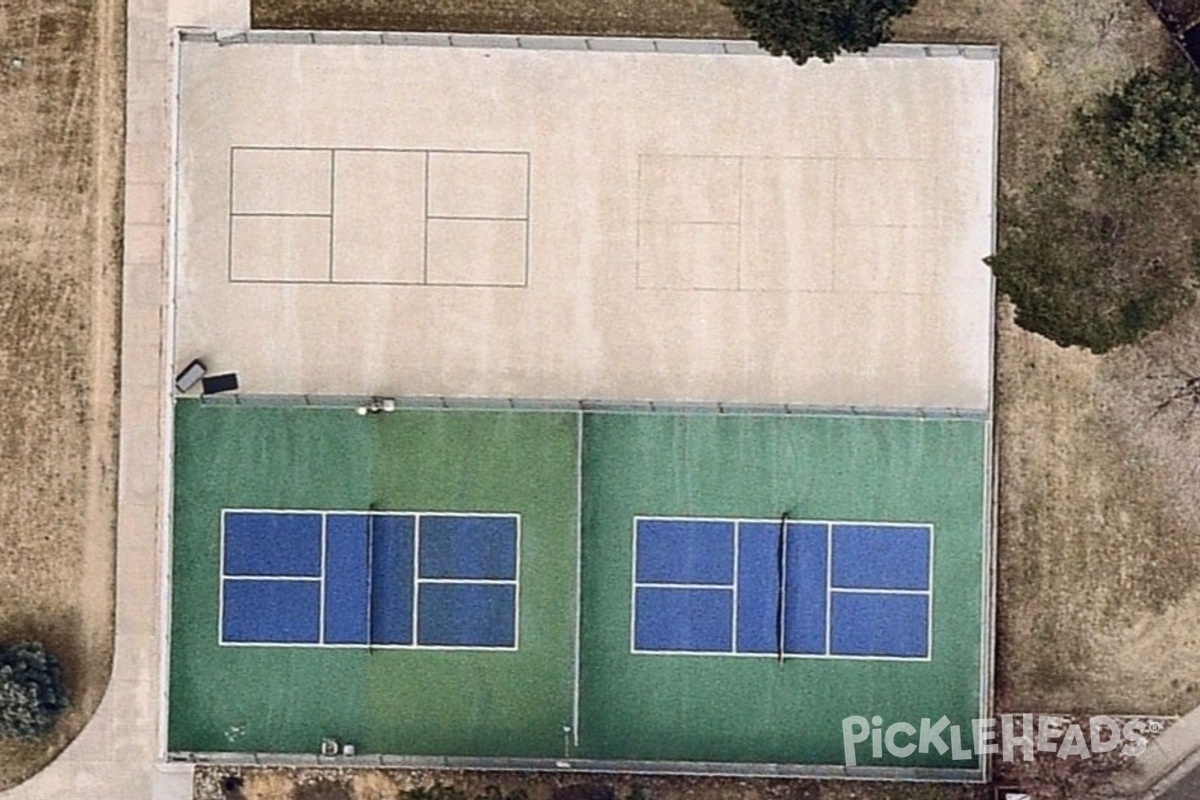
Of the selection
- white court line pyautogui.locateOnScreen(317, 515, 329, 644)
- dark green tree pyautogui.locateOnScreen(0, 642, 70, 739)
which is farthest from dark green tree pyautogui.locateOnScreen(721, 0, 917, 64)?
dark green tree pyautogui.locateOnScreen(0, 642, 70, 739)

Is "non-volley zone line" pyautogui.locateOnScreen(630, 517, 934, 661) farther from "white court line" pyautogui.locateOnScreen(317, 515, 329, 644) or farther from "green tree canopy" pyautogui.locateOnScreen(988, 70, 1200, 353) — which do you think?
"white court line" pyautogui.locateOnScreen(317, 515, 329, 644)

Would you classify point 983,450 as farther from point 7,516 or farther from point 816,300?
point 7,516

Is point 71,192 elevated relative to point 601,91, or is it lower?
lower

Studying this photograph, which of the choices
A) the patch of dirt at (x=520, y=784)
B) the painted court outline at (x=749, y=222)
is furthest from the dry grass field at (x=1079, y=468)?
the patch of dirt at (x=520, y=784)

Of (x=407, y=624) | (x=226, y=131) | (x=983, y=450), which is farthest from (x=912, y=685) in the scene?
(x=226, y=131)

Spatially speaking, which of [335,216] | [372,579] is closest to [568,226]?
[335,216]

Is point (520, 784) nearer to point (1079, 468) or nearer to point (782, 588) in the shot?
point (782, 588)

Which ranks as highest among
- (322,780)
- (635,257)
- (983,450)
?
(635,257)
